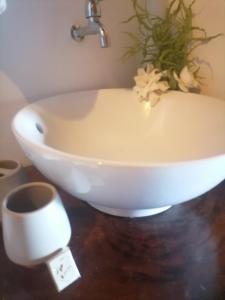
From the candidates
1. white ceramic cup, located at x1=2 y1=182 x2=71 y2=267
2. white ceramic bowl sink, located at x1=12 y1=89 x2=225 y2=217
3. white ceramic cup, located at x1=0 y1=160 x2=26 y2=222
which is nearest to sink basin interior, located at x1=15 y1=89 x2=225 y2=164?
white ceramic bowl sink, located at x1=12 y1=89 x2=225 y2=217

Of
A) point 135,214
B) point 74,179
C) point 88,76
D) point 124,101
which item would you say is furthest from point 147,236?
point 88,76

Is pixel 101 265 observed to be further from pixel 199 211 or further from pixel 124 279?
pixel 199 211

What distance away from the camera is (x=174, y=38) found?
81cm

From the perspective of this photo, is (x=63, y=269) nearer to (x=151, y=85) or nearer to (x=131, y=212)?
(x=131, y=212)

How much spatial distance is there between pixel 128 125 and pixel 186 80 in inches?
7.8

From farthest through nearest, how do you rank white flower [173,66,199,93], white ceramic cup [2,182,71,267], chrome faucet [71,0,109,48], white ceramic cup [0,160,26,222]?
white flower [173,66,199,93], chrome faucet [71,0,109,48], white ceramic cup [0,160,26,222], white ceramic cup [2,182,71,267]

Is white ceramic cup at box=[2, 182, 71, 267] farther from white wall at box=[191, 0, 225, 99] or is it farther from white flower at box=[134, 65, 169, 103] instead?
white wall at box=[191, 0, 225, 99]

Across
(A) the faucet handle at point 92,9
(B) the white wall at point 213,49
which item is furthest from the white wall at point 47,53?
(B) the white wall at point 213,49

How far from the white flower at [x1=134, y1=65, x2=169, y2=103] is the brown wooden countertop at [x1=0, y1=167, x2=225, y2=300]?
33 cm

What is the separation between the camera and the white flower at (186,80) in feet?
2.58

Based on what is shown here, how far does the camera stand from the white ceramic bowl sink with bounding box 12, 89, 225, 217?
41 centimetres

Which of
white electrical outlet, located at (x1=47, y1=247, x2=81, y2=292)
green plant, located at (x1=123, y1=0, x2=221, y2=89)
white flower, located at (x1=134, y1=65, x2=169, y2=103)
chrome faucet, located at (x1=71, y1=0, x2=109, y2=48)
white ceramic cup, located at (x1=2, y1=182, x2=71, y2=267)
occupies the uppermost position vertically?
chrome faucet, located at (x1=71, y1=0, x2=109, y2=48)

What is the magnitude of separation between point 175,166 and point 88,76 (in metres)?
0.56

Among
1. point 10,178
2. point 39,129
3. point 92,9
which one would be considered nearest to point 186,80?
point 92,9
